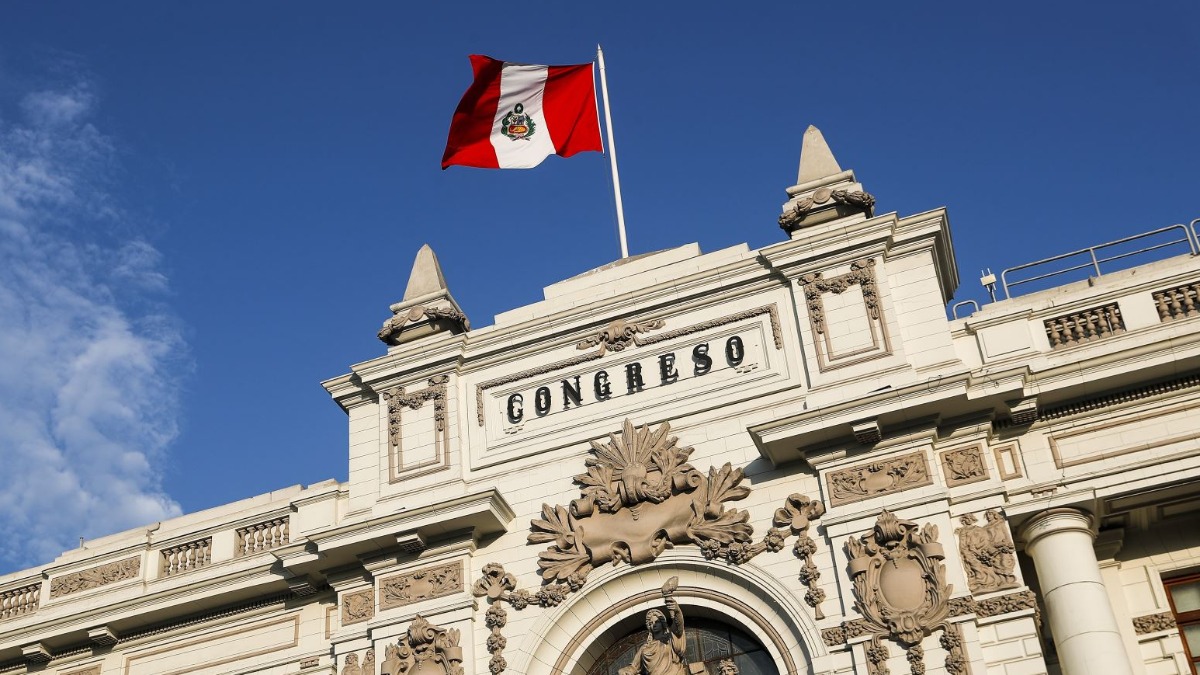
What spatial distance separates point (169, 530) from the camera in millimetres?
26844

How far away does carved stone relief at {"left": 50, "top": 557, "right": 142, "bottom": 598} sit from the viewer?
26.4 m

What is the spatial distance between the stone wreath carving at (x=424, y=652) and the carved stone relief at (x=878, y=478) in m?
6.47

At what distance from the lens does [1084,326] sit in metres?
22.0

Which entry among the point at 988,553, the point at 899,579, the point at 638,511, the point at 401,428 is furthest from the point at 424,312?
the point at 988,553

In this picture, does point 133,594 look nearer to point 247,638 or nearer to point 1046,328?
point 247,638

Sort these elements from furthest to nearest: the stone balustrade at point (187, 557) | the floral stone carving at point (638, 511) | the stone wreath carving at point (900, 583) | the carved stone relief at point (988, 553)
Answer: the stone balustrade at point (187, 557), the floral stone carving at point (638, 511), the carved stone relief at point (988, 553), the stone wreath carving at point (900, 583)

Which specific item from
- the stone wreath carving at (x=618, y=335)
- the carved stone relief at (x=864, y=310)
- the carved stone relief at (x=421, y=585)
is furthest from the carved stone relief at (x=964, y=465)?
the carved stone relief at (x=421, y=585)

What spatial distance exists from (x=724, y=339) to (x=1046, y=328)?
5174mm

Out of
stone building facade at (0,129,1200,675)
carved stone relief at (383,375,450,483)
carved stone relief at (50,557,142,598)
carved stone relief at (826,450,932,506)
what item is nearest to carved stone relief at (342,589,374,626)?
stone building facade at (0,129,1200,675)

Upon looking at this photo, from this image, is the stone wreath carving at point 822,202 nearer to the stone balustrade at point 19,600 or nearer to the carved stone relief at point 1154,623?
the carved stone relief at point 1154,623

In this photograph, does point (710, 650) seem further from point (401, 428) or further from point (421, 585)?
point (401, 428)

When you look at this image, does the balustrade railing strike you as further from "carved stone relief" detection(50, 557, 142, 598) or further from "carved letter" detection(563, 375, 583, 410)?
"carved stone relief" detection(50, 557, 142, 598)

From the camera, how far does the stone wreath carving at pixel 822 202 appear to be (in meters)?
23.7

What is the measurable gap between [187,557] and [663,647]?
10.0 m
